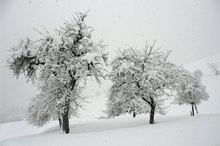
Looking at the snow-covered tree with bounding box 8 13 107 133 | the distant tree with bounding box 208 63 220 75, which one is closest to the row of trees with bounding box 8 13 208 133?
the snow-covered tree with bounding box 8 13 107 133

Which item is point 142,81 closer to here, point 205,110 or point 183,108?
point 205,110

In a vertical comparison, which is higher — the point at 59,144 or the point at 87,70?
the point at 87,70

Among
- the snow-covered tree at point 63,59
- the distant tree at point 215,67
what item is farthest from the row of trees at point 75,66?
the distant tree at point 215,67

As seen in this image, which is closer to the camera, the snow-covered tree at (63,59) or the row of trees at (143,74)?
the snow-covered tree at (63,59)

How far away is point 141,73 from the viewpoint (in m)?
19.0

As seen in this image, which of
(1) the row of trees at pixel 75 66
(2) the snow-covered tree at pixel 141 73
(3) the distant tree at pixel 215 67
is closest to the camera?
(1) the row of trees at pixel 75 66

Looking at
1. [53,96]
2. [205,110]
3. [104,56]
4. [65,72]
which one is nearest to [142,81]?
[104,56]

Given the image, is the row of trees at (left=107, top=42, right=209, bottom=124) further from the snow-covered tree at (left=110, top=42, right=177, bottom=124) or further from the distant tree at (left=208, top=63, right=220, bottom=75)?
the distant tree at (left=208, top=63, right=220, bottom=75)

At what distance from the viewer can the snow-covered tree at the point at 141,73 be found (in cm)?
1839

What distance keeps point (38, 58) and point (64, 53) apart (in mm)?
2628

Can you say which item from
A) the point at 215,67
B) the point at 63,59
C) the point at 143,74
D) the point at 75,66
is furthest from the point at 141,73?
the point at 215,67

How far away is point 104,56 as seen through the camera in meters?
18.2

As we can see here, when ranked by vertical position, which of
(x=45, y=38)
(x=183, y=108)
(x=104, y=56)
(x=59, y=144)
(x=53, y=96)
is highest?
(x=45, y=38)

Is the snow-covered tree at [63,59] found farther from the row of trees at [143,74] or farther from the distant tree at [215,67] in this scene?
the distant tree at [215,67]
